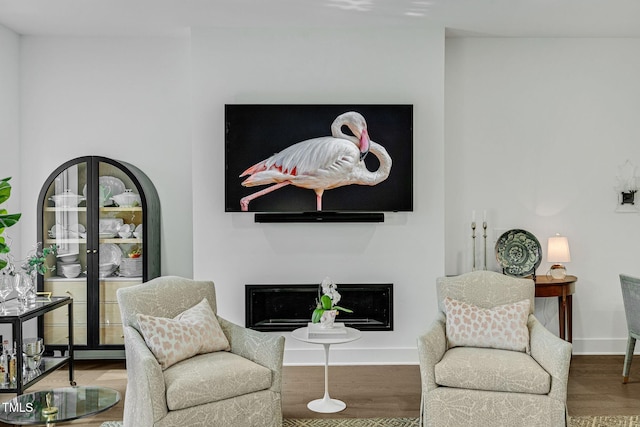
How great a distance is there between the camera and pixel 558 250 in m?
4.88

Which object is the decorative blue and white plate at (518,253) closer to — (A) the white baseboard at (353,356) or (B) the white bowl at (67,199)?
(A) the white baseboard at (353,356)

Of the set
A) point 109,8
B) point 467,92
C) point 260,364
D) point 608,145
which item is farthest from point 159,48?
point 608,145

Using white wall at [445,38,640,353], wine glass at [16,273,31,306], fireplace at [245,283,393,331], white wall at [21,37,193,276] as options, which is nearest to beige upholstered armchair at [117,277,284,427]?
wine glass at [16,273,31,306]

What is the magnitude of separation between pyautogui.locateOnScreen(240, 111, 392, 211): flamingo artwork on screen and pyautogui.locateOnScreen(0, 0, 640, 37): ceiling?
2.73 ft

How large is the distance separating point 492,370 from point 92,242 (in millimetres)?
3232

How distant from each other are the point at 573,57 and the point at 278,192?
2864 mm

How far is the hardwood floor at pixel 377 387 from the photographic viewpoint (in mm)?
3654

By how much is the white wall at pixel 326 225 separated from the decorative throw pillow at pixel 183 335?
141 centimetres

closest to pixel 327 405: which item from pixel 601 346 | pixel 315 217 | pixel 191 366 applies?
pixel 191 366

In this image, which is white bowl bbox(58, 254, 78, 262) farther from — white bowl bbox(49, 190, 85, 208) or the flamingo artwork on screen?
the flamingo artwork on screen

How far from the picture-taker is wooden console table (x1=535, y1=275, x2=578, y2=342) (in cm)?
469

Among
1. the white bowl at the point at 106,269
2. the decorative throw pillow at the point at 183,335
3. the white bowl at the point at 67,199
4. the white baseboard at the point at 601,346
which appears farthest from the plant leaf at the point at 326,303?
the white baseboard at the point at 601,346

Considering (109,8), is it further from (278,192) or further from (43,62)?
(278,192)

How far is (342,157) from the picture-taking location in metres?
4.68
